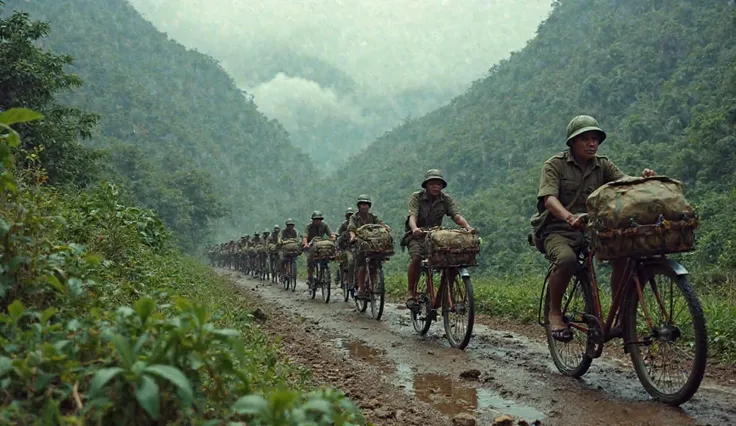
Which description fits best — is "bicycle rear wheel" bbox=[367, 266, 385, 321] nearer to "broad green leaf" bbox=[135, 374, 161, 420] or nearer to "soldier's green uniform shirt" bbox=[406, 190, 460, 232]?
"soldier's green uniform shirt" bbox=[406, 190, 460, 232]

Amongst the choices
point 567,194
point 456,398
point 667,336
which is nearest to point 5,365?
point 456,398

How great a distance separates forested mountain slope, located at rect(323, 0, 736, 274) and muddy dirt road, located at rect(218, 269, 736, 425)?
45.3 ft

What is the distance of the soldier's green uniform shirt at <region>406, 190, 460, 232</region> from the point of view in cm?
796

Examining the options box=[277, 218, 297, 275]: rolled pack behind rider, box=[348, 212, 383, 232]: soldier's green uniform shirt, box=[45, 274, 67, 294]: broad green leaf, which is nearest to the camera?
box=[45, 274, 67, 294]: broad green leaf

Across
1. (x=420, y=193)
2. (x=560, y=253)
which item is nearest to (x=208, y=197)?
Result: (x=420, y=193)

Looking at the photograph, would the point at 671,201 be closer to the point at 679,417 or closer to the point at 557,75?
the point at 679,417

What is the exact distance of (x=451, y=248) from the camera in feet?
22.6

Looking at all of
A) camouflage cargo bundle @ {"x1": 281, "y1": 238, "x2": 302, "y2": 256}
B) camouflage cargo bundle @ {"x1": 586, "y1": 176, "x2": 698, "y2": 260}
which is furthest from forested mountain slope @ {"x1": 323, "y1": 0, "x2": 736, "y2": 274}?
camouflage cargo bundle @ {"x1": 586, "y1": 176, "x2": 698, "y2": 260}

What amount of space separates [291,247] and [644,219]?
14666mm

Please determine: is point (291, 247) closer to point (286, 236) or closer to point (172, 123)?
point (286, 236)

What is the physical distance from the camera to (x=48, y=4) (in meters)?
85.6

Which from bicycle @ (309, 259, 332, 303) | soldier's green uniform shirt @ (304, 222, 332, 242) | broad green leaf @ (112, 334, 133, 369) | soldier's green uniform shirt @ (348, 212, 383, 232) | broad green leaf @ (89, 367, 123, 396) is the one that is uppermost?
soldier's green uniform shirt @ (348, 212, 383, 232)

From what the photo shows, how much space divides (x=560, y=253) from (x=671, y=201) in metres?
1.17

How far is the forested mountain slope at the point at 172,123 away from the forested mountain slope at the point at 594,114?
1776 cm
